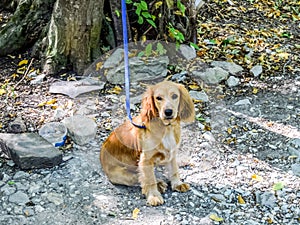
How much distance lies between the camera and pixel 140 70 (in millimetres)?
4926

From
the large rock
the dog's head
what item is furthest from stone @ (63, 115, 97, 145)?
the dog's head

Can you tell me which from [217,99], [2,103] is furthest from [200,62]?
[2,103]

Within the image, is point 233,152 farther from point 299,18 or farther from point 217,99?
point 299,18

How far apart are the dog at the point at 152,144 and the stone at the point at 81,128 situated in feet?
1.66

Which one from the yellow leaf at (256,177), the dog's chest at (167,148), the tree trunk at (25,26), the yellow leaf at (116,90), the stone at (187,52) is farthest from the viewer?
the tree trunk at (25,26)

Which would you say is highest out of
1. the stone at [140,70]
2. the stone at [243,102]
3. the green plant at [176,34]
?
the green plant at [176,34]

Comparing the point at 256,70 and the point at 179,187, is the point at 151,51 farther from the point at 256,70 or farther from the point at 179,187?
the point at 179,187

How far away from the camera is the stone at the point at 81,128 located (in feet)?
14.1

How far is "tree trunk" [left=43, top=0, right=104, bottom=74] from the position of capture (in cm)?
504

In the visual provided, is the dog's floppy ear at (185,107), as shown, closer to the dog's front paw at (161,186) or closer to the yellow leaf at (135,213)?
the dog's front paw at (161,186)

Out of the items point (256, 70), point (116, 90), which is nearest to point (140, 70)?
point (116, 90)

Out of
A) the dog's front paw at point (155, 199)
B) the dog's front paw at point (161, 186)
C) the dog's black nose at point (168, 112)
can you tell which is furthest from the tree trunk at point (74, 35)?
the dog's black nose at point (168, 112)

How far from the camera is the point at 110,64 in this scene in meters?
5.07

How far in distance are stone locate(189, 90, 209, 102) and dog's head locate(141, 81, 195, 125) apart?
139 cm
